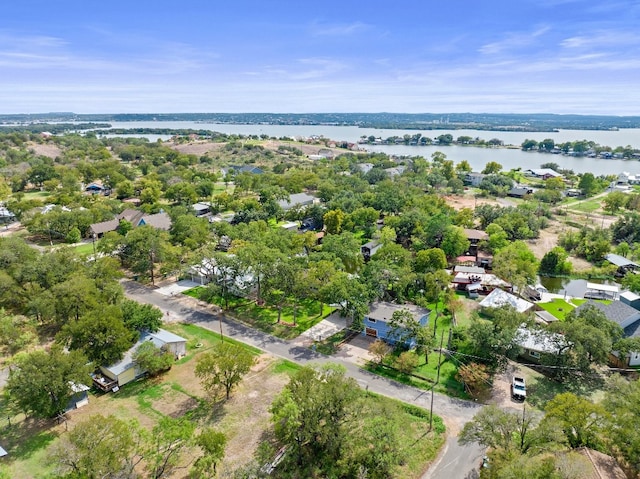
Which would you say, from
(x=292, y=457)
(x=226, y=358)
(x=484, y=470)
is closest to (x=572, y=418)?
(x=484, y=470)

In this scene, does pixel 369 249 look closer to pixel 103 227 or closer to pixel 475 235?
pixel 475 235

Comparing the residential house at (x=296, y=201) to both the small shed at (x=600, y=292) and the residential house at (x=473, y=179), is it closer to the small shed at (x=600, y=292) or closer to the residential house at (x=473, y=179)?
the small shed at (x=600, y=292)

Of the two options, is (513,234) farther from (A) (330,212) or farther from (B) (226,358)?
(B) (226,358)

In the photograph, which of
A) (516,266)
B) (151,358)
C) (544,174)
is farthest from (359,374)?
(544,174)

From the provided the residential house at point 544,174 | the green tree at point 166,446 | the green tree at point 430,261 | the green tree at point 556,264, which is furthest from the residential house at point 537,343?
the residential house at point 544,174

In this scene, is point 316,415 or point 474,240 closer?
point 316,415

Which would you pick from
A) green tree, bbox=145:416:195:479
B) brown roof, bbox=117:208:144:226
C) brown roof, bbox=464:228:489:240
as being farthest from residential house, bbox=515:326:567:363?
brown roof, bbox=117:208:144:226
